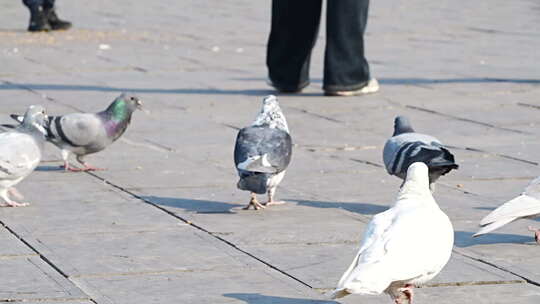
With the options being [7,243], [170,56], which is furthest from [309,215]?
[170,56]

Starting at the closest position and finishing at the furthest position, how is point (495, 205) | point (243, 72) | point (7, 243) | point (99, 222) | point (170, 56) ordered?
1. point (7, 243)
2. point (99, 222)
3. point (495, 205)
4. point (243, 72)
5. point (170, 56)

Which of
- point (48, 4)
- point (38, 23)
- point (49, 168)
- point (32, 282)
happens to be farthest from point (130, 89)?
point (32, 282)

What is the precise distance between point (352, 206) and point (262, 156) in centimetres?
62

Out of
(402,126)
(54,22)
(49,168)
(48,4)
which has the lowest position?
(54,22)

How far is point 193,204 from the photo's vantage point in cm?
684

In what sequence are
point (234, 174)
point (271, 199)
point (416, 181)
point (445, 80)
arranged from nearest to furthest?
point (416, 181) → point (271, 199) → point (234, 174) → point (445, 80)

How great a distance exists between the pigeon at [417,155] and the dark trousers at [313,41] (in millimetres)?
4130

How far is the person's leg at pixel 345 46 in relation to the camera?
10.7m

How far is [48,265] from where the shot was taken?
5453 millimetres

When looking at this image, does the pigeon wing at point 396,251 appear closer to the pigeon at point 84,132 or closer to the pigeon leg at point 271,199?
the pigeon leg at point 271,199

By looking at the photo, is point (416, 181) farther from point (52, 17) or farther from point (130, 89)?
point (52, 17)

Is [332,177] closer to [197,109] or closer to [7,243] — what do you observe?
[7,243]

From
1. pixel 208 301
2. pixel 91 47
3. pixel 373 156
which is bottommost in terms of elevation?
pixel 91 47

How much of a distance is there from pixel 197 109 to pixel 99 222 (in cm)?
412
